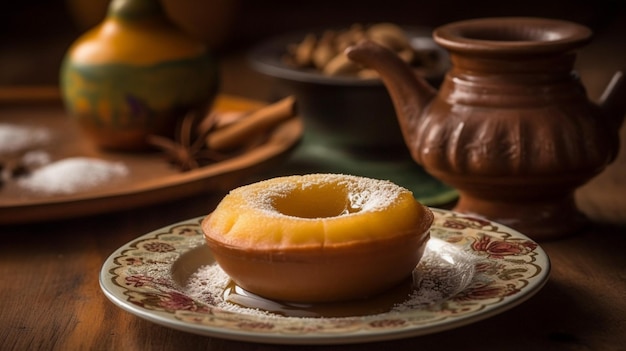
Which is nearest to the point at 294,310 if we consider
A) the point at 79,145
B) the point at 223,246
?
the point at 223,246

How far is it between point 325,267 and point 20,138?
0.72 metres

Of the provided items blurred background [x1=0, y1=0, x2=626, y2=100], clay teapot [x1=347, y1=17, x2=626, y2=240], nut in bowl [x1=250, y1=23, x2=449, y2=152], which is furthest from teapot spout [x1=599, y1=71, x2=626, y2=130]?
blurred background [x1=0, y1=0, x2=626, y2=100]

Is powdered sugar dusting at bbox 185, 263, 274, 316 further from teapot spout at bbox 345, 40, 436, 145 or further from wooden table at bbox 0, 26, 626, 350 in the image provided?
teapot spout at bbox 345, 40, 436, 145

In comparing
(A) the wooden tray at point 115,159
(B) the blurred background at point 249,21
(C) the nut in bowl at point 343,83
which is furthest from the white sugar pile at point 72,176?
(B) the blurred background at point 249,21

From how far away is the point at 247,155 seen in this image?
1.06m

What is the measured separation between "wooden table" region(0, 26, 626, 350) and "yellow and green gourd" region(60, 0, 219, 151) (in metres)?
0.17

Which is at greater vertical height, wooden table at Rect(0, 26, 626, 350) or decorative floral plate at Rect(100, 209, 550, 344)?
decorative floral plate at Rect(100, 209, 550, 344)

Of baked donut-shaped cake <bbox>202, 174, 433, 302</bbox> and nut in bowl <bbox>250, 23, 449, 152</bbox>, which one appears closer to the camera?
baked donut-shaped cake <bbox>202, 174, 433, 302</bbox>

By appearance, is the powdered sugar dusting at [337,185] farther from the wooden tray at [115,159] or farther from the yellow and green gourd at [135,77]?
the yellow and green gourd at [135,77]

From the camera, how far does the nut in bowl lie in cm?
113

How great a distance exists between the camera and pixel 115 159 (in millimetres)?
1146

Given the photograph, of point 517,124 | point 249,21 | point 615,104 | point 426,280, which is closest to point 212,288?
point 426,280

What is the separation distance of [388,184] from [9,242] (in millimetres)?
388

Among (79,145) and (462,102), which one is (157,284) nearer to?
(462,102)
